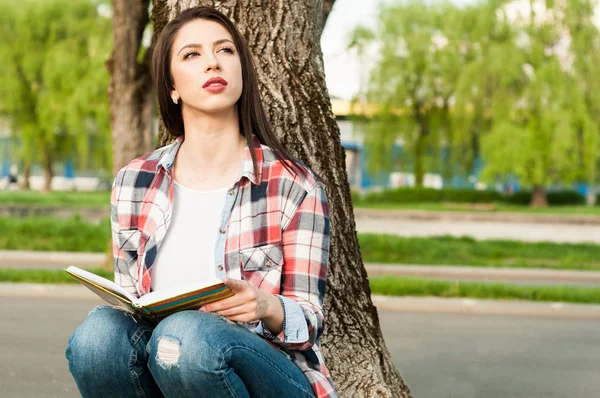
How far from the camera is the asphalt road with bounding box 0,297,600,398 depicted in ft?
16.5

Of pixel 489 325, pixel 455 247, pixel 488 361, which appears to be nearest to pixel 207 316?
pixel 488 361

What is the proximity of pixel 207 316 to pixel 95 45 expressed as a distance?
97.0 feet

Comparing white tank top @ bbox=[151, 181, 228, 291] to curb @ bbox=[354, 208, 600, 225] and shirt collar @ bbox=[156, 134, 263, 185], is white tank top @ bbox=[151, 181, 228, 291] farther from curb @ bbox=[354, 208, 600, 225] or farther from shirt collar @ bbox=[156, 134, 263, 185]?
curb @ bbox=[354, 208, 600, 225]

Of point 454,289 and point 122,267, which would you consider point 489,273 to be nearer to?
point 454,289

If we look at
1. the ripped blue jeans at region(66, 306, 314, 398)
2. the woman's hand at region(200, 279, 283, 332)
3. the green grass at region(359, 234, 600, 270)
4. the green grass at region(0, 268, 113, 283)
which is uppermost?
the woman's hand at region(200, 279, 283, 332)

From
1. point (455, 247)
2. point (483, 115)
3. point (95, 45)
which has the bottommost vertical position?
point (455, 247)

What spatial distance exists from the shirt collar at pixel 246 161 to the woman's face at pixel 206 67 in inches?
4.9

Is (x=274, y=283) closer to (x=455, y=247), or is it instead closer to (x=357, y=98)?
(x=455, y=247)

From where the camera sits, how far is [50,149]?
37.1 metres

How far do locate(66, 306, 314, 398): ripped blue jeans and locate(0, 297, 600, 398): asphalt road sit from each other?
2.63 meters

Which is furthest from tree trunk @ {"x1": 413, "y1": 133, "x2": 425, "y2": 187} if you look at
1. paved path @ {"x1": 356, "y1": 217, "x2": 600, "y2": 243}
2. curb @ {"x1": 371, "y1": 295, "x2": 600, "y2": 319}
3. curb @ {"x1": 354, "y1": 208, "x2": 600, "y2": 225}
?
curb @ {"x1": 371, "y1": 295, "x2": 600, "y2": 319}

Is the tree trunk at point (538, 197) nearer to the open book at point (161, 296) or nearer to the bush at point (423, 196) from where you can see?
the bush at point (423, 196)

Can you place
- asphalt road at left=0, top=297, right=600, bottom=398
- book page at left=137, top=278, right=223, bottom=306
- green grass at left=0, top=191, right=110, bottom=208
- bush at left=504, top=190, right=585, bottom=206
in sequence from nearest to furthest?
book page at left=137, top=278, right=223, bottom=306
asphalt road at left=0, top=297, right=600, bottom=398
green grass at left=0, top=191, right=110, bottom=208
bush at left=504, top=190, right=585, bottom=206

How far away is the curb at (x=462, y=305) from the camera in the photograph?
8.76 meters
